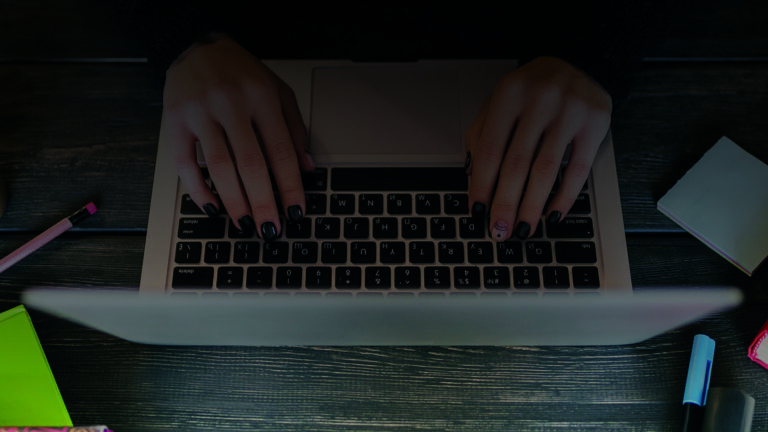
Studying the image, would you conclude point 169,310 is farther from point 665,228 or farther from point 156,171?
point 665,228

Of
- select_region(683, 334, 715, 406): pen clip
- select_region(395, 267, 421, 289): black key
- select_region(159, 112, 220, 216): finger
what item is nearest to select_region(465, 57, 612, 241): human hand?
select_region(395, 267, 421, 289): black key

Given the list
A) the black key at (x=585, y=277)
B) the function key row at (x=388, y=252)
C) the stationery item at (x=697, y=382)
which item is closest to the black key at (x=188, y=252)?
the function key row at (x=388, y=252)

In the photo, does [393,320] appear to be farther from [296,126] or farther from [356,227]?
[296,126]

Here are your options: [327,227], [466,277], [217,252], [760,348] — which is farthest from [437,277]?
[760,348]

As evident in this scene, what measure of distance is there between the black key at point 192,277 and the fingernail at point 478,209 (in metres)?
0.30

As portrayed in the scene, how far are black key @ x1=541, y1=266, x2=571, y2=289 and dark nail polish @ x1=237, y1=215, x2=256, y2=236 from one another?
0.33 m

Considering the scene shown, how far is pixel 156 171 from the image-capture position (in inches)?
24.3

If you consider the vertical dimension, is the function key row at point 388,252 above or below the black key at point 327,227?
below

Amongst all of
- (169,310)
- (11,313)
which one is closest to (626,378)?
(169,310)

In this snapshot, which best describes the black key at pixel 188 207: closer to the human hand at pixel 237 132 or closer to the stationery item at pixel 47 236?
the human hand at pixel 237 132

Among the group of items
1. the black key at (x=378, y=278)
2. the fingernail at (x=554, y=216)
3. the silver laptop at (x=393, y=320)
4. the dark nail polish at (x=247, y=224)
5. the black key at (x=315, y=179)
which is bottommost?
the silver laptop at (x=393, y=320)

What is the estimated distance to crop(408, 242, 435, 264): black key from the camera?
1.86ft

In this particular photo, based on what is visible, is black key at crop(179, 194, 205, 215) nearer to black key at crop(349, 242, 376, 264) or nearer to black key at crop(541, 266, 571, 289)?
black key at crop(349, 242, 376, 264)

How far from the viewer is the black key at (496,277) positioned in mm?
553
